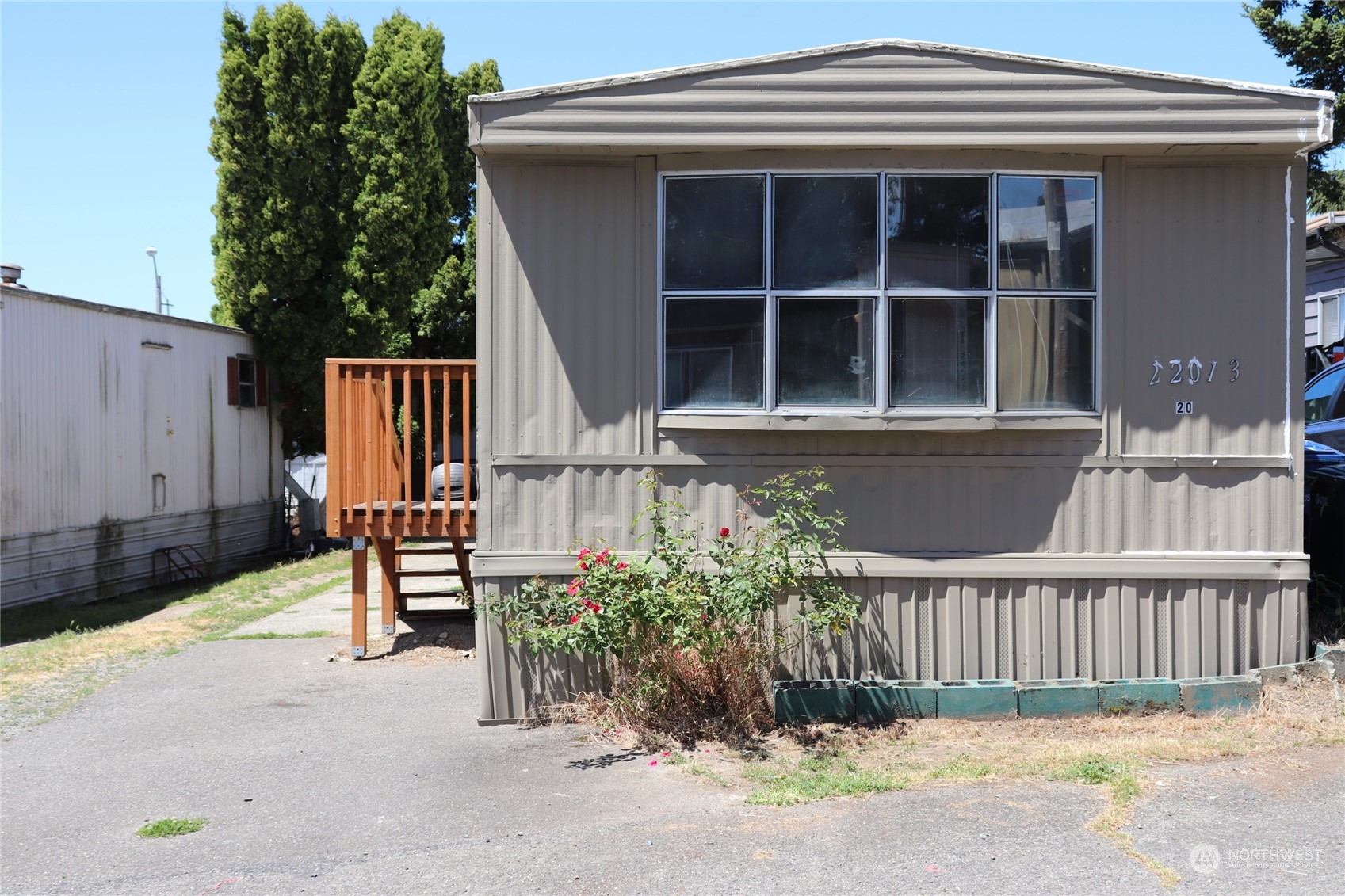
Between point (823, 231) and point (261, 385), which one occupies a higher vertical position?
point (823, 231)

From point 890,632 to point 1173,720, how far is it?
1.57 metres

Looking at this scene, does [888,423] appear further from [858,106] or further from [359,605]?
[359,605]

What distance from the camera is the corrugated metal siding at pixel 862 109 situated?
5.71 metres

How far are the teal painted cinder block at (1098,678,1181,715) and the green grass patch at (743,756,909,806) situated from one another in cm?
162

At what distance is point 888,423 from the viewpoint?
231 inches

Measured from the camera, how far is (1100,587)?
6020mm

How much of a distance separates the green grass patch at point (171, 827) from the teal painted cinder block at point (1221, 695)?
200 inches

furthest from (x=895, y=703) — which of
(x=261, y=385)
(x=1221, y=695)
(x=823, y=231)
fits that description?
(x=261, y=385)

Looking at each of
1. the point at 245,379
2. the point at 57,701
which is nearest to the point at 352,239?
the point at 245,379

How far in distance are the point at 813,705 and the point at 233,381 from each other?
11823 millimetres

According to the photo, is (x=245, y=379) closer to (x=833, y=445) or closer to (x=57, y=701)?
(x=57, y=701)

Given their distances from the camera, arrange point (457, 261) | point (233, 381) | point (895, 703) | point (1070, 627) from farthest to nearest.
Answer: point (457, 261) → point (233, 381) → point (1070, 627) → point (895, 703)

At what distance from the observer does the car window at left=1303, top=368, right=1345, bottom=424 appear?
8336mm
